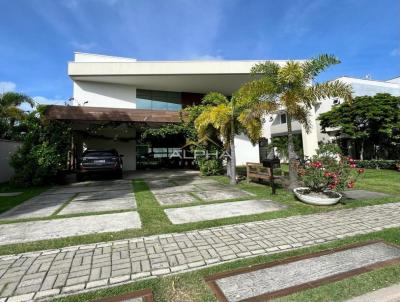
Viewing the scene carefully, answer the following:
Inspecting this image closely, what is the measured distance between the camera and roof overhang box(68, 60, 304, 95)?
18188mm

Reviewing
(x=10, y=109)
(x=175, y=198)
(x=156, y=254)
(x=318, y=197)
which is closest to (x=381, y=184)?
(x=318, y=197)

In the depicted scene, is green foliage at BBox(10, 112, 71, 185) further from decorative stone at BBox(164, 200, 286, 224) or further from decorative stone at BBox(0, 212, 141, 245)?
decorative stone at BBox(164, 200, 286, 224)

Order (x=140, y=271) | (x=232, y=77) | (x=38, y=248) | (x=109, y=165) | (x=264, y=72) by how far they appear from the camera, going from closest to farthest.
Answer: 1. (x=140, y=271)
2. (x=38, y=248)
3. (x=264, y=72)
4. (x=109, y=165)
5. (x=232, y=77)

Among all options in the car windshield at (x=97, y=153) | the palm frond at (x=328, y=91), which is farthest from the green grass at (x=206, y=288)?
the car windshield at (x=97, y=153)

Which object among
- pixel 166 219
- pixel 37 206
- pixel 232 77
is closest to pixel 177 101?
pixel 232 77

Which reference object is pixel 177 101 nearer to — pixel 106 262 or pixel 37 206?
pixel 37 206

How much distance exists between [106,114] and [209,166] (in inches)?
253

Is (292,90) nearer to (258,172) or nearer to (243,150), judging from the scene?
(258,172)

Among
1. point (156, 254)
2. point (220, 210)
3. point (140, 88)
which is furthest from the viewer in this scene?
point (140, 88)

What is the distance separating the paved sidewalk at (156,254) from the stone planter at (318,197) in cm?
103

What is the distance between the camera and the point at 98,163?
12.5 metres

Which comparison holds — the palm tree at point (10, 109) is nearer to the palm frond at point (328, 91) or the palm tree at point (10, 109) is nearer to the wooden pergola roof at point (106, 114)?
the wooden pergola roof at point (106, 114)

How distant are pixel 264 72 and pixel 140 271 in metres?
7.43

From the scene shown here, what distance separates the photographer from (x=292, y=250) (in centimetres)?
372
